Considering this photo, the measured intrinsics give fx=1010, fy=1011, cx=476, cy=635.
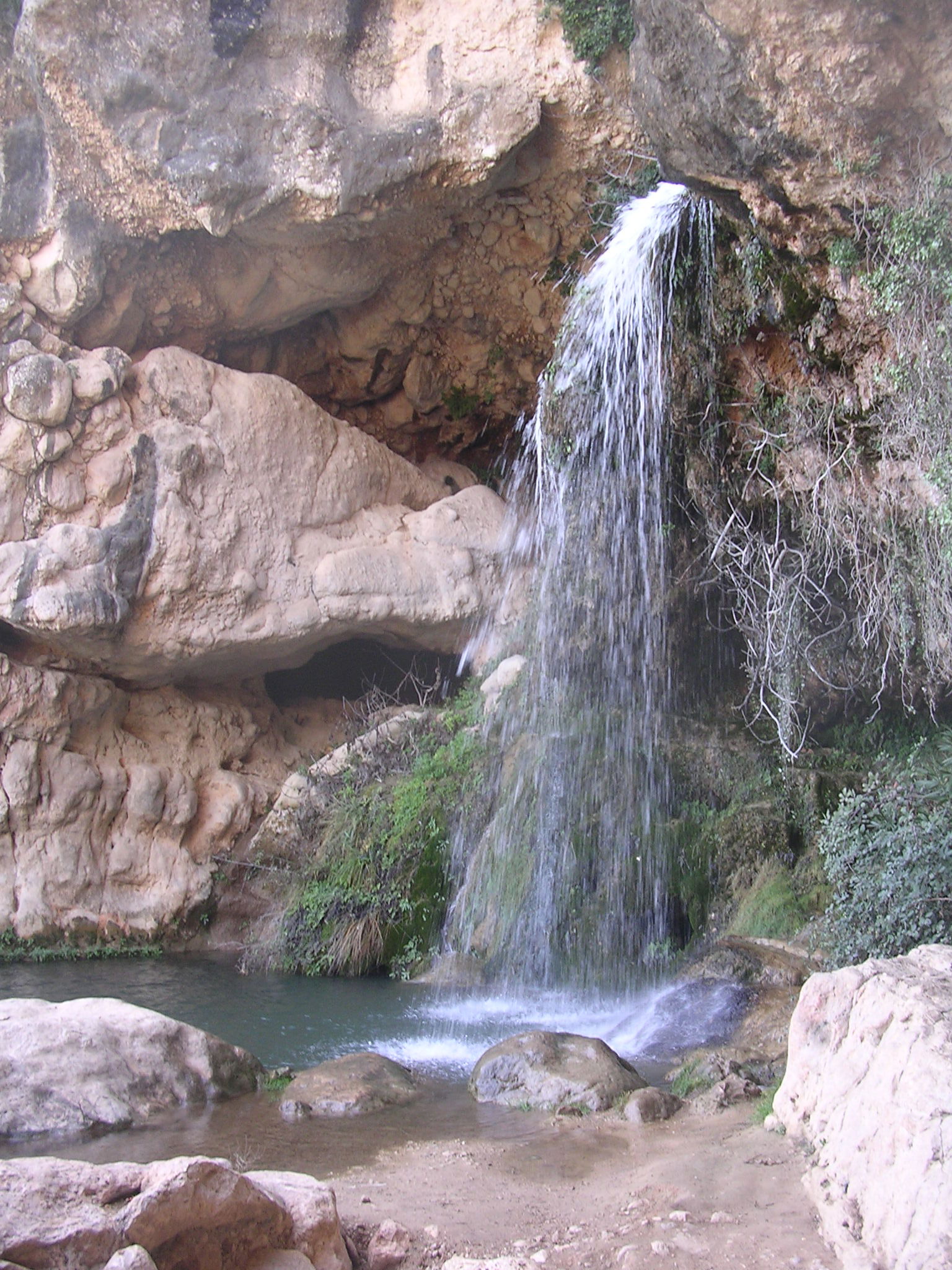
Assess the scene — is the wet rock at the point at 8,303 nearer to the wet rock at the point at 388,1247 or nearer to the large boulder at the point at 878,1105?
the wet rock at the point at 388,1247

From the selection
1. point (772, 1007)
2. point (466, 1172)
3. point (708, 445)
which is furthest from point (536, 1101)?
point (708, 445)

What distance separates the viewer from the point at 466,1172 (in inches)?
166

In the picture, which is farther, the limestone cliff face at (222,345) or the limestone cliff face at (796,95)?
the limestone cliff face at (222,345)

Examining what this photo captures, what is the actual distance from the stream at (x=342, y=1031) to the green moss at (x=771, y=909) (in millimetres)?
792

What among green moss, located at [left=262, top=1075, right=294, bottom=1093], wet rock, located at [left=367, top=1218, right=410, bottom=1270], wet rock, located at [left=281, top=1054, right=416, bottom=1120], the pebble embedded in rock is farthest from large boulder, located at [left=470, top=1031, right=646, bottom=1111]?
the pebble embedded in rock

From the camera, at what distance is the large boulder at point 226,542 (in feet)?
32.7

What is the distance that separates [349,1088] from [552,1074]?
3.55 ft

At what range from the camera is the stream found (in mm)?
4617

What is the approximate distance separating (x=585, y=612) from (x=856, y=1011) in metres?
6.32

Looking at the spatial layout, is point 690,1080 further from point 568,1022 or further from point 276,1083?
point 276,1083

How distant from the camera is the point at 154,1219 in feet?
8.57

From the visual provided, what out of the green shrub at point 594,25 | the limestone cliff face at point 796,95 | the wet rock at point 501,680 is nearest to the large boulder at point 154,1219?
the limestone cliff face at point 796,95

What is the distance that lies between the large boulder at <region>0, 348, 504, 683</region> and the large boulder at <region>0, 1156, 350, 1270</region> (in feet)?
25.2

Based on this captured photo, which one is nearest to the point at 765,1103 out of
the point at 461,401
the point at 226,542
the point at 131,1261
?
the point at 131,1261
